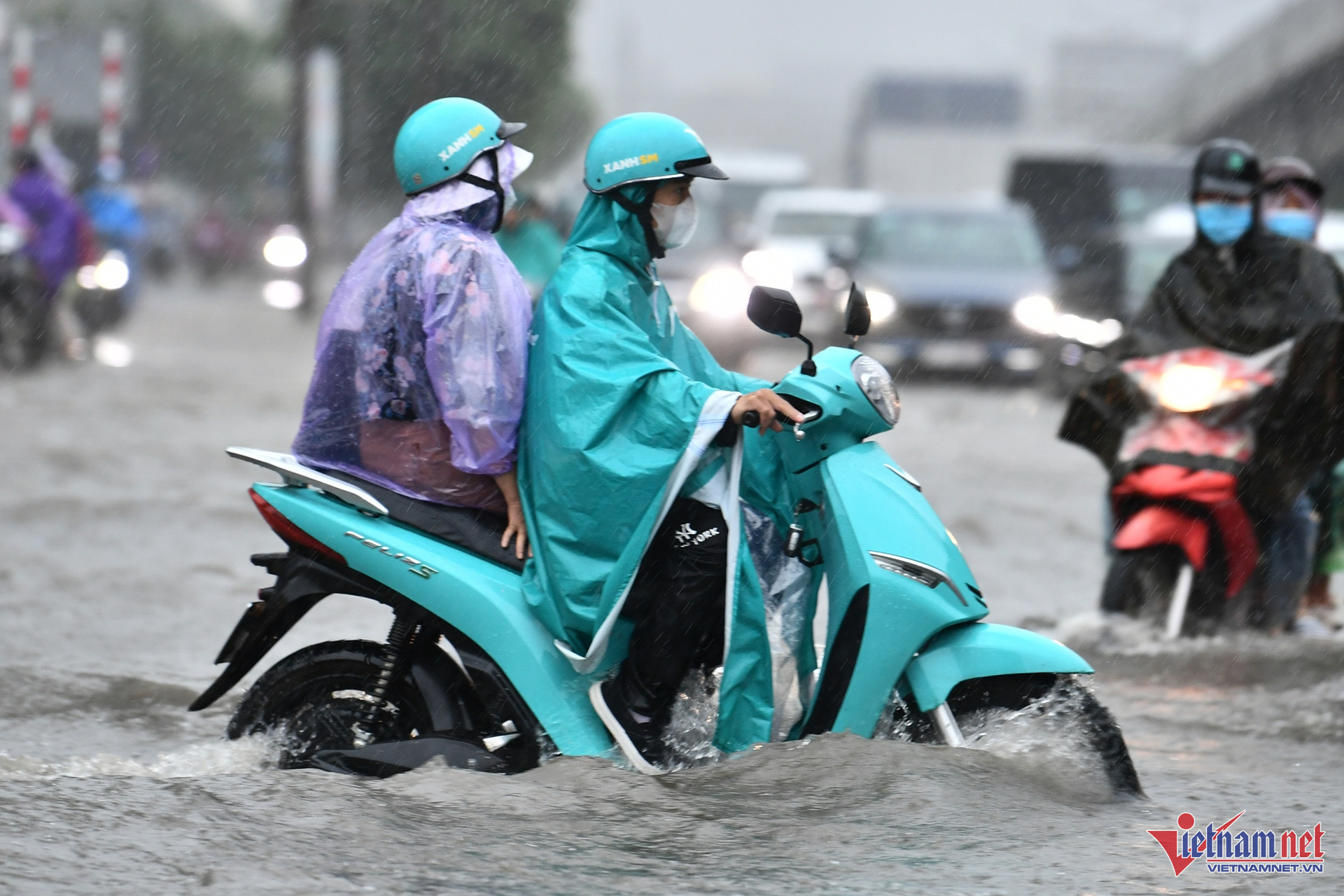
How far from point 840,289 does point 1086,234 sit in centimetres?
652

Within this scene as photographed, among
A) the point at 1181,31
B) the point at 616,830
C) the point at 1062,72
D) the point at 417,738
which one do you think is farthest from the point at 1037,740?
the point at 1062,72

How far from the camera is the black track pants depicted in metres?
4.27

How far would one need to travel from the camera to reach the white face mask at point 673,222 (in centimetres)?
440

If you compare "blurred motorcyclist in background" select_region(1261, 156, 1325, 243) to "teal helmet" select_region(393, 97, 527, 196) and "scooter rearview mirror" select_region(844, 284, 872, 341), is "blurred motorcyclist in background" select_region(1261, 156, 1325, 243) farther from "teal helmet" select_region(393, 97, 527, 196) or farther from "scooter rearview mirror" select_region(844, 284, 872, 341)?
"teal helmet" select_region(393, 97, 527, 196)

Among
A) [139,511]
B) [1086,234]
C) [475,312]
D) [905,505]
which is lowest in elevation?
[139,511]

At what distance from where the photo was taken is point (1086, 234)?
75.0ft

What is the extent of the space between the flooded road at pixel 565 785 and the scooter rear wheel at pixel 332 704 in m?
0.08

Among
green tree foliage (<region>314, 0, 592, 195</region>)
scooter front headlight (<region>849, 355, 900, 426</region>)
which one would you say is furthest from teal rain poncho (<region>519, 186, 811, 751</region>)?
green tree foliage (<region>314, 0, 592, 195</region>)

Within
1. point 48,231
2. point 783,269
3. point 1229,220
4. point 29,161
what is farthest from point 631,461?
point 783,269

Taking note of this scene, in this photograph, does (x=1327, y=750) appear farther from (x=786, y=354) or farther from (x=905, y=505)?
(x=786, y=354)

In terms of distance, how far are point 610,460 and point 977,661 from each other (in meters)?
0.91

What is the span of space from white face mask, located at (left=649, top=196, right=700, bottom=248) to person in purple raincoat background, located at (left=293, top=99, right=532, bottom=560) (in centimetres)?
34

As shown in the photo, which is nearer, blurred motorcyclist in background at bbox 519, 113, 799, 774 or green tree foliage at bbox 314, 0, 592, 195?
blurred motorcyclist in background at bbox 519, 113, 799, 774

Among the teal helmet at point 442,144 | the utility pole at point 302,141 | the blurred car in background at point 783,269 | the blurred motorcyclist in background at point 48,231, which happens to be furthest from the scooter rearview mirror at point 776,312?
the utility pole at point 302,141
